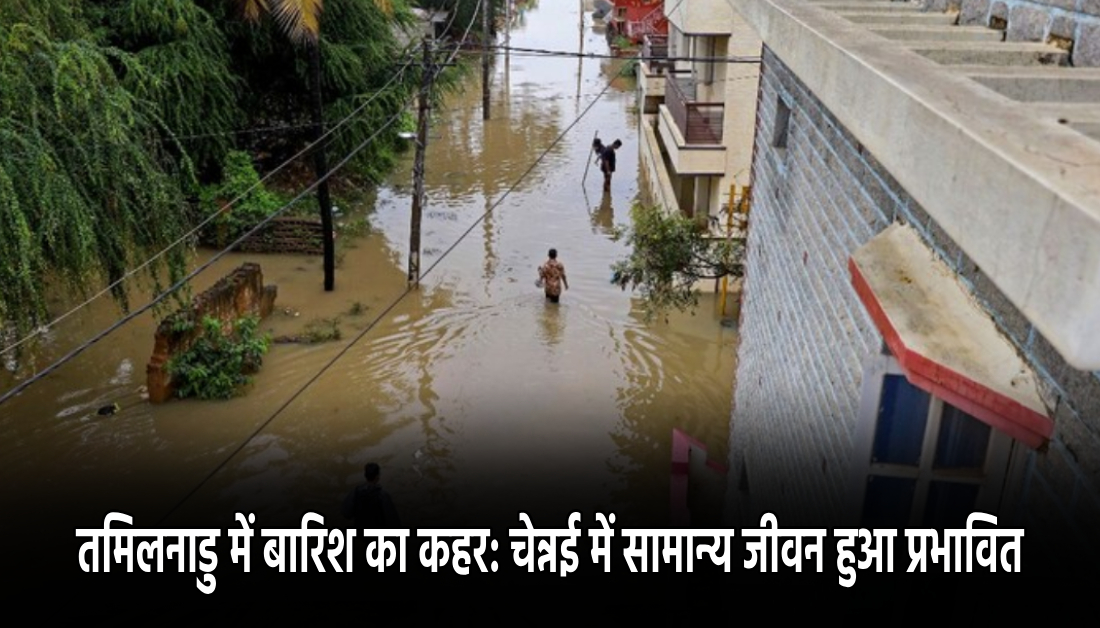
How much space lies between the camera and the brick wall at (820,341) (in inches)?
84.9

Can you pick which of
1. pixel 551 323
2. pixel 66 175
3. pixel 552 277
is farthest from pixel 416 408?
pixel 66 175

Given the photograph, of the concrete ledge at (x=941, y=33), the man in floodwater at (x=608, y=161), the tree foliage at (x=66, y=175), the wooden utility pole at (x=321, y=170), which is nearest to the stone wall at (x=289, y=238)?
the wooden utility pole at (x=321, y=170)

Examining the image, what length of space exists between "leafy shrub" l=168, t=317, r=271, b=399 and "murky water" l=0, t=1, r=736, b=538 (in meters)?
0.21

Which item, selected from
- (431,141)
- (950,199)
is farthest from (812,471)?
(431,141)

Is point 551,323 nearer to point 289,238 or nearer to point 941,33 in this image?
point 289,238

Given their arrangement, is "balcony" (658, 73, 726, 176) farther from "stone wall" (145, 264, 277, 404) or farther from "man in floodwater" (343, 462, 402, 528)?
"man in floodwater" (343, 462, 402, 528)

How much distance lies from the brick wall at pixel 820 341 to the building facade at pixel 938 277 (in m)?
0.01

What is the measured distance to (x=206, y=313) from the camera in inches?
479

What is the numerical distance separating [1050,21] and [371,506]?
6.46 metres

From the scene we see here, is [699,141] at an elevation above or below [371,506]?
above

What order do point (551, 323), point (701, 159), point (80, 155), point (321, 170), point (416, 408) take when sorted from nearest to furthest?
1. point (80, 155)
2. point (416, 408)
3. point (551, 323)
4. point (321, 170)
5. point (701, 159)

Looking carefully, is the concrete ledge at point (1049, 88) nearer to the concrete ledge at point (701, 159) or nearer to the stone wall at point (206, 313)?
the stone wall at point (206, 313)

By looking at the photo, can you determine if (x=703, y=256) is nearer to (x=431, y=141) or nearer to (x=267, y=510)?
(x=267, y=510)

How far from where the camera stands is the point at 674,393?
1212cm
